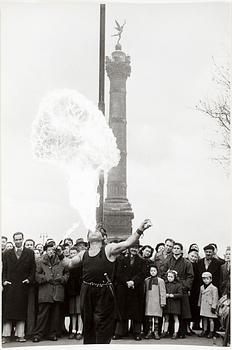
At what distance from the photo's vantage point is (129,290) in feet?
14.0

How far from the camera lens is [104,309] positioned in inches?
161

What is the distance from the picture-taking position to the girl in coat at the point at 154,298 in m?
4.27

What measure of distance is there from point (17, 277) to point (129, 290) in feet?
2.96

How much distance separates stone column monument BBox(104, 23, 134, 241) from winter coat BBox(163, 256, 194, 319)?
Result: 0.53 metres

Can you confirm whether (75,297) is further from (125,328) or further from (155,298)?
(155,298)

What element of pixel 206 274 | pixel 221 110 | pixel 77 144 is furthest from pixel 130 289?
pixel 221 110

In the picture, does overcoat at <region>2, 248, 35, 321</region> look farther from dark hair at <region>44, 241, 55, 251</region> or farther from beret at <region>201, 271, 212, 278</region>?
beret at <region>201, 271, 212, 278</region>

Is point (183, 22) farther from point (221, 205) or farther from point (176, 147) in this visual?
point (221, 205)

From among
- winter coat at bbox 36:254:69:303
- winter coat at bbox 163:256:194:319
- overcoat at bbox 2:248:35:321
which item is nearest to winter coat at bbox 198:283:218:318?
winter coat at bbox 163:256:194:319

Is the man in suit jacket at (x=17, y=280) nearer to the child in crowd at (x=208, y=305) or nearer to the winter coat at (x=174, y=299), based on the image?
the winter coat at (x=174, y=299)

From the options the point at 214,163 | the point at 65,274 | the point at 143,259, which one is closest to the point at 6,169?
the point at 65,274

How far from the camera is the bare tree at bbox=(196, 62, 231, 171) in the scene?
14.0ft

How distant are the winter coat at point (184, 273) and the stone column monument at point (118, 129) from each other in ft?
1.75

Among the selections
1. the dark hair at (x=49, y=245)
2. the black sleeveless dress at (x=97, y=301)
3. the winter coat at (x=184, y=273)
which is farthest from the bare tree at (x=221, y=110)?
the dark hair at (x=49, y=245)
